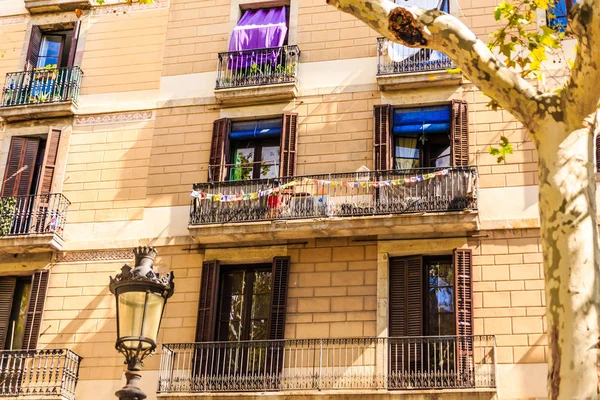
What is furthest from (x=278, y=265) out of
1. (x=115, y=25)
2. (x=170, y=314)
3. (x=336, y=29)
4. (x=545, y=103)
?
(x=545, y=103)

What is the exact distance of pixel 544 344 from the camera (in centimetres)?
1689

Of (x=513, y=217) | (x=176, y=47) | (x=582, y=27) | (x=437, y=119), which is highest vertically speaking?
(x=176, y=47)

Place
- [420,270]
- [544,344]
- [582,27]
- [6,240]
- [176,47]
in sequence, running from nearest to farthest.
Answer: [582,27] → [544,344] → [420,270] → [6,240] → [176,47]

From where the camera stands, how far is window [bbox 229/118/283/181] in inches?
782

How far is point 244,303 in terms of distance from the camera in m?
19.0

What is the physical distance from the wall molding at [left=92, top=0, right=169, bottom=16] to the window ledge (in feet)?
9.66

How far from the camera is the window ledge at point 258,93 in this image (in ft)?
64.6

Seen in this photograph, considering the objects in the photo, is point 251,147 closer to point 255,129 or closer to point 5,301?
point 255,129

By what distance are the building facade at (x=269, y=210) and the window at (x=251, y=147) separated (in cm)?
4

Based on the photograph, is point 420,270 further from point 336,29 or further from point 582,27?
point 582,27

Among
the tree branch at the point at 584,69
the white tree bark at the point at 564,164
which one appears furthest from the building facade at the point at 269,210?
the tree branch at the point at 584,69

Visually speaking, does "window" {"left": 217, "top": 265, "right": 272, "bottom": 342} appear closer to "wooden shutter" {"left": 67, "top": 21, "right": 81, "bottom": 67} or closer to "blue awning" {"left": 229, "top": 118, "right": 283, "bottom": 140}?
"blue awning" {"left": 229, "top": 118, "right": 283, "bottom": 140}

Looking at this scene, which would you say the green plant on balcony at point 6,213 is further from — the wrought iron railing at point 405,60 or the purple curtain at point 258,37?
the wrought iron railing at point 405,60

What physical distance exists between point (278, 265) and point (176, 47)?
5.54 metres
